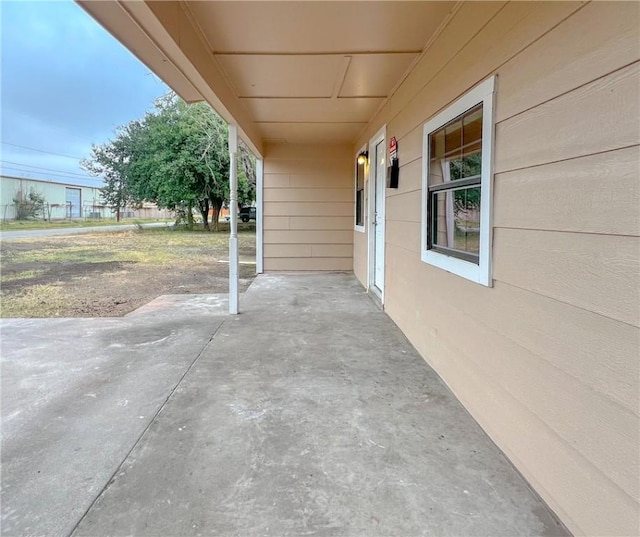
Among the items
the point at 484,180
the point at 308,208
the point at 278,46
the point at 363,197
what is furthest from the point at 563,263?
the point at 308,208

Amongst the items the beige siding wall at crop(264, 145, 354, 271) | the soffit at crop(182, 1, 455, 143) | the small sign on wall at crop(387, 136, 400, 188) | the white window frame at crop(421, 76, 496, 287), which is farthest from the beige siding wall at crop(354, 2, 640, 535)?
the beige siding wall at crop(264, 145, 354, 271)

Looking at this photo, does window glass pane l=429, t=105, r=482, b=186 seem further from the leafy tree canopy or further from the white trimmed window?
the leafy tree canopy

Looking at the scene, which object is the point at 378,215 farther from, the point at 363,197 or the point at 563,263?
the point at 563,263

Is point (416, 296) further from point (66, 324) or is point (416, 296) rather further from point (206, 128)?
point (206, 128)

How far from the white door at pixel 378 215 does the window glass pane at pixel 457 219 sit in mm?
1994

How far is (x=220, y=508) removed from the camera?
1.55 m

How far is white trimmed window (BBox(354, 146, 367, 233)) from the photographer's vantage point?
6.66 meters

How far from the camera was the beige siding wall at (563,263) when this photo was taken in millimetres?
1191

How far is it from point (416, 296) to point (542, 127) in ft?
6.62

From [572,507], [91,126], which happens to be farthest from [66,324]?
[91,126]

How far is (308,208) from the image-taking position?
26.1 feet

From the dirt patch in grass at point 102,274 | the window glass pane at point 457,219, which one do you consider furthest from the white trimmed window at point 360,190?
the window glass pane at point 457,219

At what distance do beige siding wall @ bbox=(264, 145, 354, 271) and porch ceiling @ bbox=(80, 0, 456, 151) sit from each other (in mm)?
2898

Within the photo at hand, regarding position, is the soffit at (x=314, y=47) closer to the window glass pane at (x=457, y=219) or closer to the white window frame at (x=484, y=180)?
the white window frame at (x=484, y=180)
